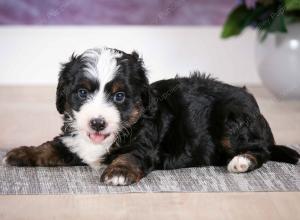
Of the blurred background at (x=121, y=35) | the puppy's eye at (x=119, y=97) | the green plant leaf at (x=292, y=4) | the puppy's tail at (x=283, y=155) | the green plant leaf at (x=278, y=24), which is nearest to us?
the puppy's eye at (x=119, y=97)

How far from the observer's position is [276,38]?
6480 mm

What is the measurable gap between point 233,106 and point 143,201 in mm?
1037

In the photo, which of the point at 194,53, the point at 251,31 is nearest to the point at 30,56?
the point at 194,53

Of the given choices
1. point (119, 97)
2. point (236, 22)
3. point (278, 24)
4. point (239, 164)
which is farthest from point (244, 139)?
point (236, 22)

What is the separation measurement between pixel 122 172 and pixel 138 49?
424 cm

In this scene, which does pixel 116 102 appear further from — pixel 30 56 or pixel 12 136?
pixel 30 56

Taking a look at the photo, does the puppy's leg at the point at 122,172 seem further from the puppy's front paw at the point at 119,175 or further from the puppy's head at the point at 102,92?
the puppy's head at the point at 102,92

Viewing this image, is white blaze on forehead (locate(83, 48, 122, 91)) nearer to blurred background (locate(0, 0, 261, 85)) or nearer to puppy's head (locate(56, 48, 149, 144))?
puppy's head (locate(56, 48, 149, 144))

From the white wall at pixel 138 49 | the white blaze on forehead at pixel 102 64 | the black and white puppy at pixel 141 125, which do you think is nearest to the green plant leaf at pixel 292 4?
the white wall at pixel 138 49

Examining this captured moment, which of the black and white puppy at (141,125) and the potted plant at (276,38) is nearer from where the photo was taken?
the black and white puppy at (141,125)

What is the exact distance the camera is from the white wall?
7727mm

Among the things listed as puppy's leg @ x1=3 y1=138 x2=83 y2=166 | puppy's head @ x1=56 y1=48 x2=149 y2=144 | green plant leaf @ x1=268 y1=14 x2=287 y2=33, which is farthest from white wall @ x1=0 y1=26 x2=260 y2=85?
puppy's head @ x1=56 y1=48 x2=149 y2=144

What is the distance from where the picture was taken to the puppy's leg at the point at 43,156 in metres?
4.11

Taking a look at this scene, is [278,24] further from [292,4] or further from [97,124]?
[97,124]
